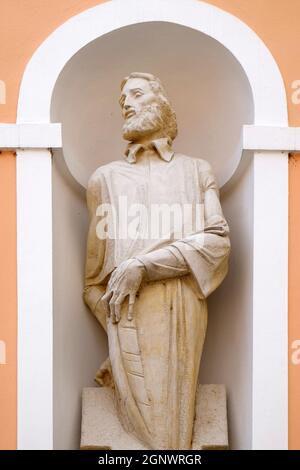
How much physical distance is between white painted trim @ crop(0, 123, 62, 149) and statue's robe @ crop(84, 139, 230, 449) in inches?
16.8

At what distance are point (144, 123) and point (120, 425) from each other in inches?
62.8

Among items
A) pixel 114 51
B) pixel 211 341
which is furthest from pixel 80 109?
pixel 211 341

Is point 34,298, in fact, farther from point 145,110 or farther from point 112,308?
point 145,110

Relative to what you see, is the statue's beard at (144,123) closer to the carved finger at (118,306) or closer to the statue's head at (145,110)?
the statue's head at (145,110)

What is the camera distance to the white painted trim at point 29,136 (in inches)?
278

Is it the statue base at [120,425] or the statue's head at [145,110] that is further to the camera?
the statue's head at [145,110]

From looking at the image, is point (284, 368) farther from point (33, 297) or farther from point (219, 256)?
point (33, 297)

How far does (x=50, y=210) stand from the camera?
702 centimetres

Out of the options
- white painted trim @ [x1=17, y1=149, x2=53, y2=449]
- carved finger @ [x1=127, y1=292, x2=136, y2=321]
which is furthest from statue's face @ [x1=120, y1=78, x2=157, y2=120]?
carved finger @ [x1=127, y1=292, x2=136, y2=321]

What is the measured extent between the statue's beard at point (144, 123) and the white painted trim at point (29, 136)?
431 millimetres

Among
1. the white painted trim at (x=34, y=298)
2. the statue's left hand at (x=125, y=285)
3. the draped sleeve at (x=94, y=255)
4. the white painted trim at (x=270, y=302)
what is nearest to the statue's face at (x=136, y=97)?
the draped sleeve at (x=94, y=255)

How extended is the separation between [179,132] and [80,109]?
2.00ft

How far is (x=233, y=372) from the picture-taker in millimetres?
7281

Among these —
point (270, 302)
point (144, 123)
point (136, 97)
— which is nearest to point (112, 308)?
point (270, 302)
